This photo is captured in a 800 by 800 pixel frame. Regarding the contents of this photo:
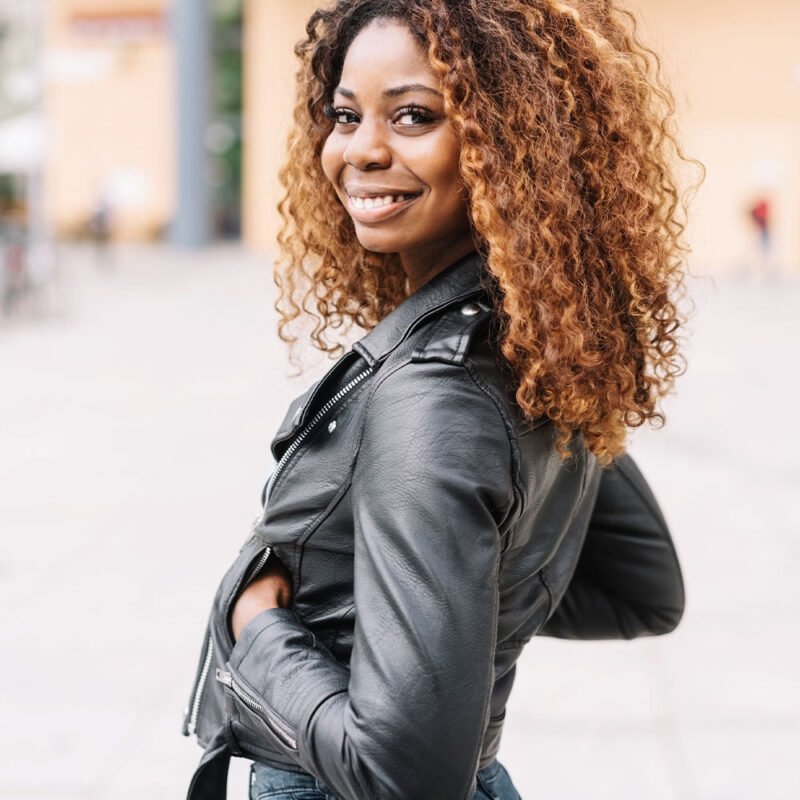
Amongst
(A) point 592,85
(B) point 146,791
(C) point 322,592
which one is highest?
(A) point 592,85

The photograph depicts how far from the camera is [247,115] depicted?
28578mm

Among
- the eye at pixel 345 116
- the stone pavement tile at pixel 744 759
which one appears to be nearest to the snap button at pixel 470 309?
the eye at pixel 345 116

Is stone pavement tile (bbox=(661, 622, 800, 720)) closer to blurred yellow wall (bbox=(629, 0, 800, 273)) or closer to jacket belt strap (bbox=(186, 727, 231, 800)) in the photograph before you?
jacket belt strap (bbox=(186, 727, 231, 800))

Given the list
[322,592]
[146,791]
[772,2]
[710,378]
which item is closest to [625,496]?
[322,592]

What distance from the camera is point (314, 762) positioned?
1520mm

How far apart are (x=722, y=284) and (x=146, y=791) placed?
65.6 feet

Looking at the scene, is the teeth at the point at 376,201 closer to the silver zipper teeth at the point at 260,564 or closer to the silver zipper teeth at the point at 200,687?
the silver zipper teeth at the point at 260,564

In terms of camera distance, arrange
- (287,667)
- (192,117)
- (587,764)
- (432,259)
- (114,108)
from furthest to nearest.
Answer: (114,108)
(192,117)
(587,764)
(432,259)
(287,667)

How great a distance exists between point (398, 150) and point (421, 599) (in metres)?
0.63

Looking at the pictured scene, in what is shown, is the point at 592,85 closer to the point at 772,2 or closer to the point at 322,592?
the point at 322,592

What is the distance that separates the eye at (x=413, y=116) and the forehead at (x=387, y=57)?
1.5 inches

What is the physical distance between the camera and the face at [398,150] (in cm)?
167

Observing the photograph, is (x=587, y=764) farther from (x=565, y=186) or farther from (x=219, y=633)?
(x=565, y=186)

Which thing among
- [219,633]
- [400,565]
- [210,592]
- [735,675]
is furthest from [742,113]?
[400,565]
